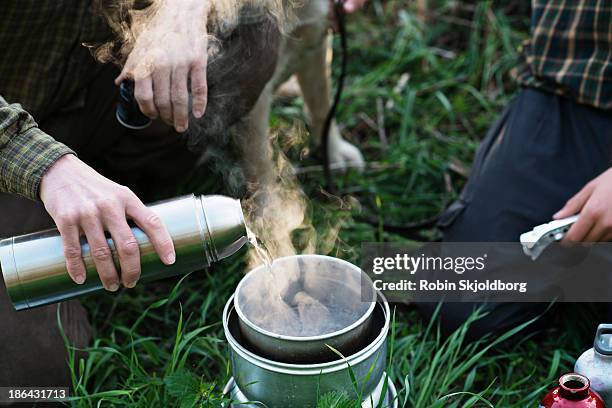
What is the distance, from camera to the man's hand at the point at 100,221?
145 cm

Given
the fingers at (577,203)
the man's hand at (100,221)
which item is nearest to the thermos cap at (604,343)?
the fingers at (577,203)

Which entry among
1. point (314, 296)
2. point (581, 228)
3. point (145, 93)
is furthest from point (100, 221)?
point (581, 228)

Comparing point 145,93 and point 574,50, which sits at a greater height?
point 145,93

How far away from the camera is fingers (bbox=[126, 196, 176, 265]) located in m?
1.47

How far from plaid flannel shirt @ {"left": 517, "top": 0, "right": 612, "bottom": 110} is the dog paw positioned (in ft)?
2.47

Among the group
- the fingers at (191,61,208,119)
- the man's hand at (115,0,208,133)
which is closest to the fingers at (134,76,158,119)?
the man's hand at (115,0,208,133)

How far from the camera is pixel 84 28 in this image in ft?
6.77

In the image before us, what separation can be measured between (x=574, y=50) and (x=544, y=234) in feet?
2.34

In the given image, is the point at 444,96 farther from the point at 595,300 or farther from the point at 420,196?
the point at 595,300

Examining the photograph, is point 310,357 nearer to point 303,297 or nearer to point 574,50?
point 303,297

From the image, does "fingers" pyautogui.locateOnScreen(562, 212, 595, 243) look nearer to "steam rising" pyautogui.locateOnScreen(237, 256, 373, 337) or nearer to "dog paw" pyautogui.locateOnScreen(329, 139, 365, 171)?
"steam rising" pyautogui.locateOnScreen(237, 256, 373, 337)

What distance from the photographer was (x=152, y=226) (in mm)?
1469

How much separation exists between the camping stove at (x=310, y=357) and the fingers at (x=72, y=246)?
33cm

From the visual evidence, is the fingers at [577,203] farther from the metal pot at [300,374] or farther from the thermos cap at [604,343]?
the metal pot at [300,374]
